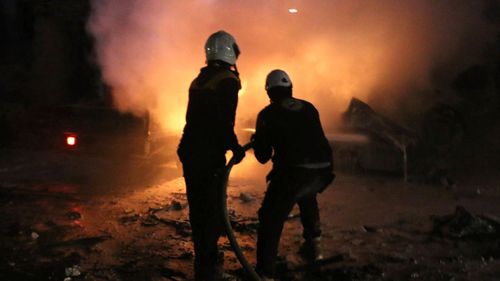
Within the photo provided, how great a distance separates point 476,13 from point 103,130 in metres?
8.42

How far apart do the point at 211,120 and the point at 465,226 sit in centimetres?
296

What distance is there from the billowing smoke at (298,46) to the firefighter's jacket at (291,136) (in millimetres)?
5131

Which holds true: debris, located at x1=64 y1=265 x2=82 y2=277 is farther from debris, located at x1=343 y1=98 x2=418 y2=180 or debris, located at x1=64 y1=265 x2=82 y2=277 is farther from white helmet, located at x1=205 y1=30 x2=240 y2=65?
debris, located at x1=343 y1=98 x2=418 y2=180

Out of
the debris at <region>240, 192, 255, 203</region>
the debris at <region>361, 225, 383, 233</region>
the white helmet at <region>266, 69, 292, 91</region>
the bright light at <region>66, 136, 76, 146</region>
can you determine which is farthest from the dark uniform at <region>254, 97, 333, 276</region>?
the bright light at <region>66, 136, 76, 146</region>

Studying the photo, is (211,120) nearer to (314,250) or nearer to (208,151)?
(208,151)

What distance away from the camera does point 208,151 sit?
10.4ft

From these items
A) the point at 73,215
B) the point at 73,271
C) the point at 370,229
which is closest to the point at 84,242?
the point at 73,271

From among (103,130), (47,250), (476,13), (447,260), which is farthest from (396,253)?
(476,13)

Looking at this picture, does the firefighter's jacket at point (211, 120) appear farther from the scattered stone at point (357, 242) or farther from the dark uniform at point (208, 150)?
the scattered stone at point (357, 242)

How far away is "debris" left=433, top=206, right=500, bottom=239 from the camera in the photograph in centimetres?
425

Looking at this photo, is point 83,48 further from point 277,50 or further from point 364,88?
point 364,88

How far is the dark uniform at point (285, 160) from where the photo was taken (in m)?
3.23

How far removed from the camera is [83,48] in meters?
10.2

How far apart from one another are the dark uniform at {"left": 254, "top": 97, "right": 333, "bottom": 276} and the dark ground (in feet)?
1.58
